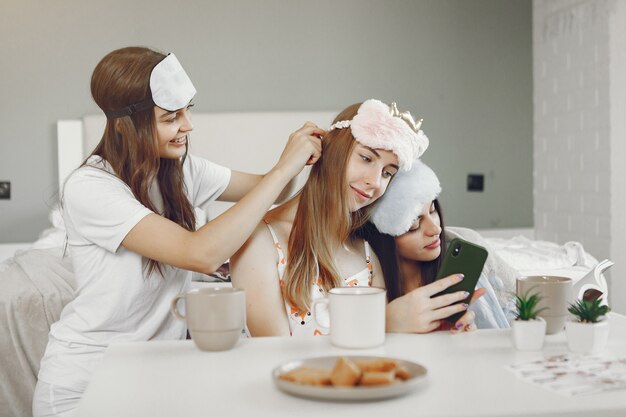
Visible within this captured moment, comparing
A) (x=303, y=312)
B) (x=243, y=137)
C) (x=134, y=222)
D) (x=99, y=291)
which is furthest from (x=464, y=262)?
(x=243, y=137)

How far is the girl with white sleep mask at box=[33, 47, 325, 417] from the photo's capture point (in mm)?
1410

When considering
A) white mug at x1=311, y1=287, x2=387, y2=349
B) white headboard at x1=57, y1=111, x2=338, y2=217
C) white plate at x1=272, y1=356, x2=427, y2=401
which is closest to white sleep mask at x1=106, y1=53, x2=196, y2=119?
white mug at x1=311, y1=287, x2=387, y2=349

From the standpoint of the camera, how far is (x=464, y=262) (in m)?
1.30

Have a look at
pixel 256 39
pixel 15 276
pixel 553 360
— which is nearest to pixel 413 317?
pixel 553 360

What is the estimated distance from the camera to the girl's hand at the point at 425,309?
1.27m

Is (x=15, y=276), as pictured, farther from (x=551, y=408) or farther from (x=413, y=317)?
(x=551, y=408)

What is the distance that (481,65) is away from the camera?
4301mm

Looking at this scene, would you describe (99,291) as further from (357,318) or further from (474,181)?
(474,181)

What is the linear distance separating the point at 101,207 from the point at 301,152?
400 mm

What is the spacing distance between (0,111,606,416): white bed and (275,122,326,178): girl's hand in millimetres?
1129

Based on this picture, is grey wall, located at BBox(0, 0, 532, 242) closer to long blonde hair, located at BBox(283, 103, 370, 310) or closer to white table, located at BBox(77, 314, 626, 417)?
long blonde hair, located at BBox(283, 103, 370, 310)

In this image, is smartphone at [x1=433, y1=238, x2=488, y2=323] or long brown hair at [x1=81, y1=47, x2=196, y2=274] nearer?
smartphone at [x1=433, y1=238, x2=488, y2=323]

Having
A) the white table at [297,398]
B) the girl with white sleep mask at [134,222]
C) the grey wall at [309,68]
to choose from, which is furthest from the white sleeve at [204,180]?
the grey wall at [309,68]

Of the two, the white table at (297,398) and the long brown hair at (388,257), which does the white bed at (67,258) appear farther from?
the white table at (297,398)
